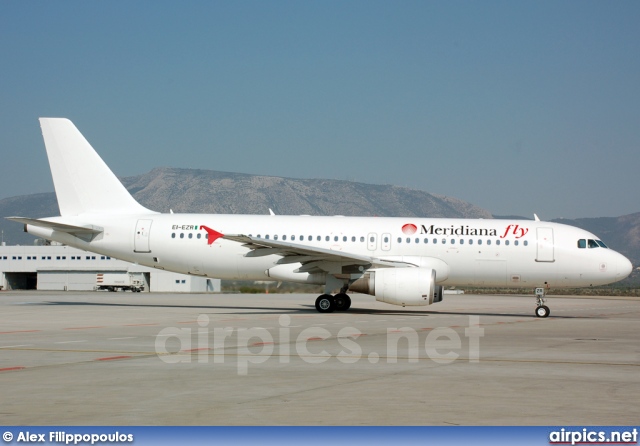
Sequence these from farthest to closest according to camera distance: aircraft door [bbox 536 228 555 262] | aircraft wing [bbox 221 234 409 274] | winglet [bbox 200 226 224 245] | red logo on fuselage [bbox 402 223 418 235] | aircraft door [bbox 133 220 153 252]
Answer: aircraft door [bbox 133 220 153 252] < red logo on fuselage [bbox 402 223 418 235] < aircraft door [bbox 536 228 555 262] < winglet [bbox 200 226 224 245] < aircraft wing [bbox 221 234 409 274]

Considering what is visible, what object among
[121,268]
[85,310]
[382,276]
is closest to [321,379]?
[382,276]

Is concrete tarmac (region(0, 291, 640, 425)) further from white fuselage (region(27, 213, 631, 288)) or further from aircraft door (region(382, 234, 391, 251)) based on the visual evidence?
aircraft door (region(382, 234, 391, 251))

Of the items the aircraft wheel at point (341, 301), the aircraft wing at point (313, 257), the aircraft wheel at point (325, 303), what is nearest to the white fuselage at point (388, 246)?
the aircraft wheel at point (325, 303)

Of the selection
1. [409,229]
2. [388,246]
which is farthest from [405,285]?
[409,229]

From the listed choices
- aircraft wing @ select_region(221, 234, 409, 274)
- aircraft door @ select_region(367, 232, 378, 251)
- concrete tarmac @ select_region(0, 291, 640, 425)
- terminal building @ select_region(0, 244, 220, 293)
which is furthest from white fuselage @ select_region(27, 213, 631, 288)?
terminal building @ select_region(0, 244, 220, 293)

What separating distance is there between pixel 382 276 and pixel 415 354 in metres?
11.1

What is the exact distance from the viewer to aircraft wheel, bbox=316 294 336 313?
2734cm

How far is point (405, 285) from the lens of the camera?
24.9m

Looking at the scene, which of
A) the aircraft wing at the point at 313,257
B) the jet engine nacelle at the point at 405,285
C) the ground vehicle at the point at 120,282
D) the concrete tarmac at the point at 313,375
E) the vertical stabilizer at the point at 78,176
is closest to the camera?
the concrete tarmac at the point at 313,375

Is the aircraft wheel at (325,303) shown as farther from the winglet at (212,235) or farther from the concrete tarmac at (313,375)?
the concrete tarmac at (313,375)

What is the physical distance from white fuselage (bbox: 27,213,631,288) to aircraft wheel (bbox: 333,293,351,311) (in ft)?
3.39

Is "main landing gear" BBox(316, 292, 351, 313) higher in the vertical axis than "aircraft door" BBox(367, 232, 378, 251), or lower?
lower

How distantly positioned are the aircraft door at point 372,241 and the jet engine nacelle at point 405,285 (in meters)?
2.66

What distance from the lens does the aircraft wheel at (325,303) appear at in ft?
89.7
